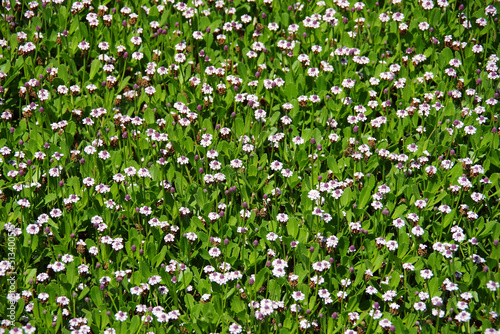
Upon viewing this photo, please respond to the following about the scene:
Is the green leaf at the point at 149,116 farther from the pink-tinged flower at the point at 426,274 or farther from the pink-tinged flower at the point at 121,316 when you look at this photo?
the pink-tinged flower at the point at 426,274

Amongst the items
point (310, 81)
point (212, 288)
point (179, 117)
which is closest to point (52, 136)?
point (179, 117)

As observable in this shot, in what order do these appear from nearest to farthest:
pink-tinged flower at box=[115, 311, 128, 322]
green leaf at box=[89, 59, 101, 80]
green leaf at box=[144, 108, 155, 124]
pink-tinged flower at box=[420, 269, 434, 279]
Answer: pink-tinged flower at box=[115, 311, 128, 322] → pink-tinged flower at box=[420, 269, 434, 279] → green leaf at box=[144, 108, 155, 124] → green leaf at box=[89, 59, 101, 80]

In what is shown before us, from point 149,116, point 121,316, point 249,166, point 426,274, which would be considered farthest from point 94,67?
point 426,274

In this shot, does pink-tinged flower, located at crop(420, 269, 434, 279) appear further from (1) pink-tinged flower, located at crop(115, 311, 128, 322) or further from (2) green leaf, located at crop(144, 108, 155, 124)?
(2) green leaf, located at crop(144, 108, 155, 124)

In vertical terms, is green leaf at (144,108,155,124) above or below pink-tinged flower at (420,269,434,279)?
above

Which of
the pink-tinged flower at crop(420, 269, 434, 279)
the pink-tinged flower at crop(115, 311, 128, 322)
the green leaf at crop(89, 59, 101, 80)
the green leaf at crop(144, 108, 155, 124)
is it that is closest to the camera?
the pink-tinged flower at crop(115, 311, 128, 322)

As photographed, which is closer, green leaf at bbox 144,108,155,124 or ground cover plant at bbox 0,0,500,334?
ground cover plant at bbox 0,0,500,334

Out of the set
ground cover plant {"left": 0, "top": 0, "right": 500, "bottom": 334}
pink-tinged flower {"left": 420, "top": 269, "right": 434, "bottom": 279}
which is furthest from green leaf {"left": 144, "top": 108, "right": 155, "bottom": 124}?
pink-tinged flower {"left": 420, "top": 269, "right": 434, "bottom": 279}

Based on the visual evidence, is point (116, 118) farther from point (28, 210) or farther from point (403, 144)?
point (403, 144)

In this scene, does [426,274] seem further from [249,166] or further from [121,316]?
[121,316]
